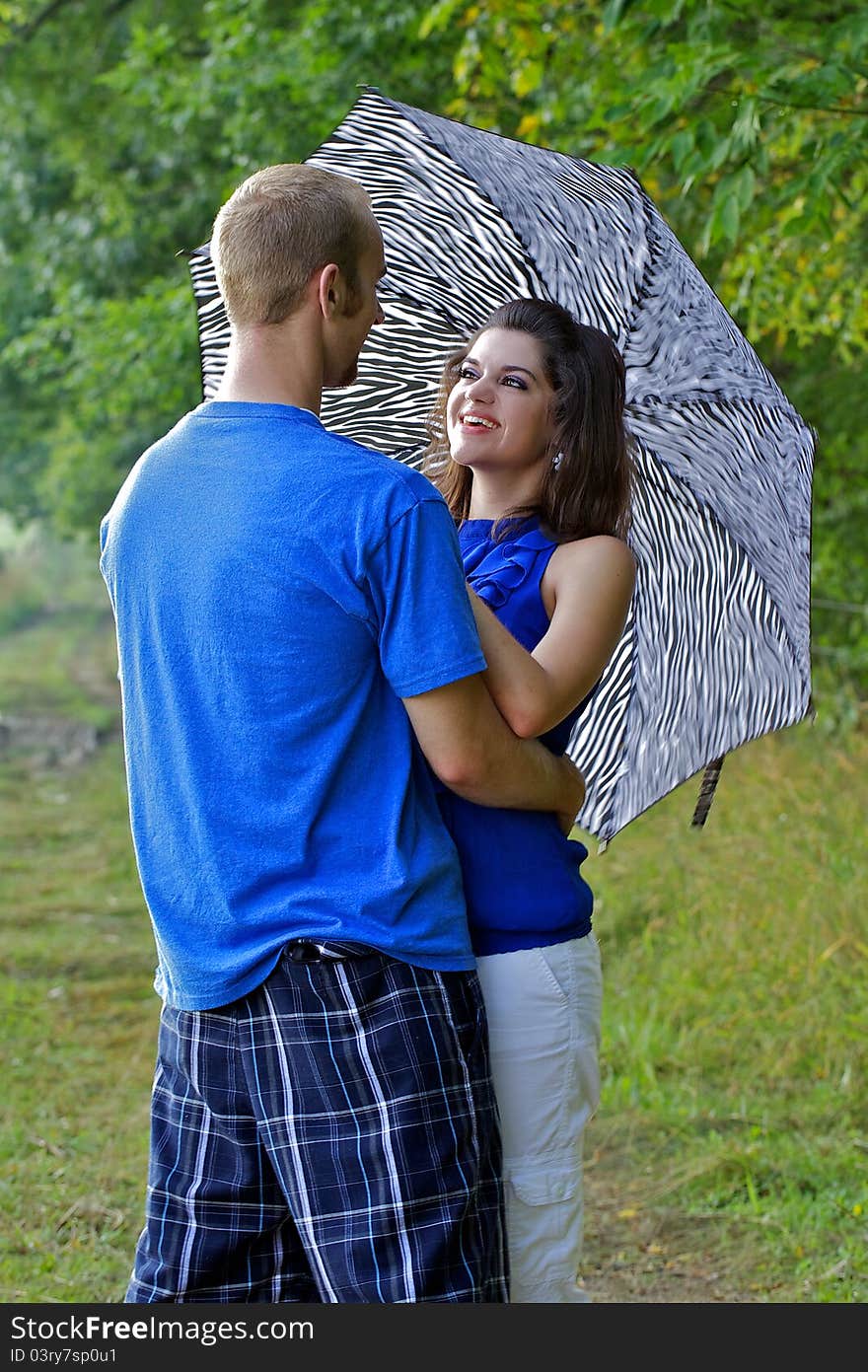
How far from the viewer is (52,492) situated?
21656 millimetres

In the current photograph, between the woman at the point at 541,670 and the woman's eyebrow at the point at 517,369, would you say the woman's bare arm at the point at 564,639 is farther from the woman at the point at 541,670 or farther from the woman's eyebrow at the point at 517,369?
the woman's eyebrow at the point at 517,369

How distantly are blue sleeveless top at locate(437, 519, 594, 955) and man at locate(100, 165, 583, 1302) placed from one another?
16 centimetres

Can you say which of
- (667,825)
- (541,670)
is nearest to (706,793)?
(541,670)

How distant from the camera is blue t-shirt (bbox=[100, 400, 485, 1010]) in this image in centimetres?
184

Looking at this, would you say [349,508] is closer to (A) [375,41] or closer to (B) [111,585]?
(B) [111,585]

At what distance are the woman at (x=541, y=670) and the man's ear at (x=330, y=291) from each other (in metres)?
0.41

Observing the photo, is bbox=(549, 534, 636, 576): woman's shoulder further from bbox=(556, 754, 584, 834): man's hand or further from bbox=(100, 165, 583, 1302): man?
bbox=(100, 165, 583, 1302): man

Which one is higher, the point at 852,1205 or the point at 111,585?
the point at 111,585

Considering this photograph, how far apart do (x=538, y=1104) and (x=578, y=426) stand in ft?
3.35

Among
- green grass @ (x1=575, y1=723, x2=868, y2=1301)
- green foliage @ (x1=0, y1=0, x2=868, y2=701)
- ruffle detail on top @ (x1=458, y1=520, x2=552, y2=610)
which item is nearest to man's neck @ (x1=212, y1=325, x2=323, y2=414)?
ruffle detail on top @ (x1=458, y1=520, x2=552, y2=610)

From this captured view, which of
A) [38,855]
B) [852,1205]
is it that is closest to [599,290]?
[852,1205]

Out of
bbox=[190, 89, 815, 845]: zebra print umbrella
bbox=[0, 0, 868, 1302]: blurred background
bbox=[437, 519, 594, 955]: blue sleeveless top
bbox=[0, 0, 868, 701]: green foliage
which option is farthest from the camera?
bbox=[0, 0, 868, 701]: green foliage

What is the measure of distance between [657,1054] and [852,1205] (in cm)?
118

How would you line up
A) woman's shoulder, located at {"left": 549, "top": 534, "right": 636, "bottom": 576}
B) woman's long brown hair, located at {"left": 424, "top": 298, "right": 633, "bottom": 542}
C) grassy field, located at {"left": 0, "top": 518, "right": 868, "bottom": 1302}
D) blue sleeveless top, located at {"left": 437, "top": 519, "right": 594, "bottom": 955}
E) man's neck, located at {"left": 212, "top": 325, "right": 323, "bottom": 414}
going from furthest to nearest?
grassy field, located at {"left": 0, "top": 518, "right": 868, "bottom": 1302} < woman's long brown hair, located at {"left": 424, "top": 298, "right": 633, "bottom": 542} < woman's shoulder, located at {"left": 549, "top": 534, "right": 636, "bottom": 576} < blue sleeveless top, located at {"left": 437, "top": 519, "right": 594, "bottom": 955} < man's neck, located at {"left": 212, "top": 325, "right": 323, "bottom": 414}
